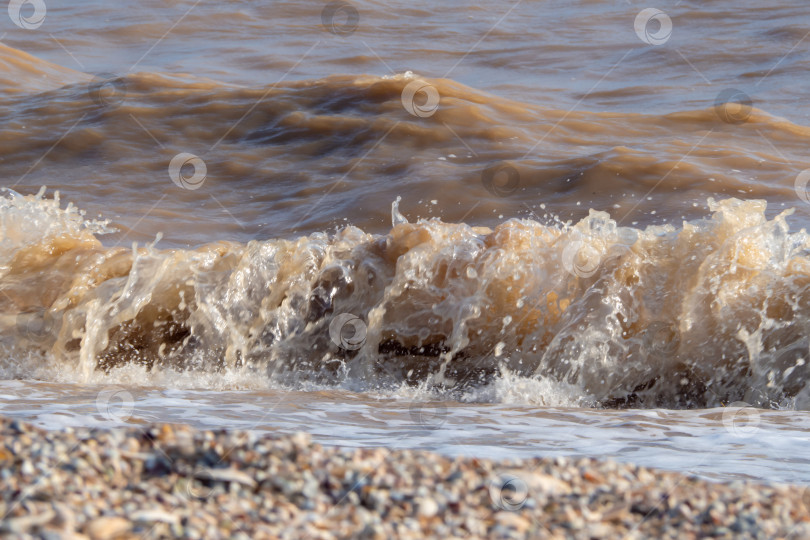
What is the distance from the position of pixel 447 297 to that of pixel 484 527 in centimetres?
279

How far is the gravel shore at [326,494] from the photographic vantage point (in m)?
2.38

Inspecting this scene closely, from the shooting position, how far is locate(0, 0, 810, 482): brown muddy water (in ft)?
14.0

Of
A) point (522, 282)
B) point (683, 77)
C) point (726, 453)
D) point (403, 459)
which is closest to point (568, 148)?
point (683, 77)

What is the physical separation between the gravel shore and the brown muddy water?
356 mm

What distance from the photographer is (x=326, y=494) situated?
2.59 metres

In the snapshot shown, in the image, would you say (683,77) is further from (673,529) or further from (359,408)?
(673,529)

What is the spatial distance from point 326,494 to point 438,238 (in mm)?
3017

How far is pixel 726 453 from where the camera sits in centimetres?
325

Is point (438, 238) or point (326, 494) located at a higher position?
point (438, 238)

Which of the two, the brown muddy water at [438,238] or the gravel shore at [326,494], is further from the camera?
the brown muddy water at [438,238]

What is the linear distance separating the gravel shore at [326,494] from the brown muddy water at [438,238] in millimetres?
356

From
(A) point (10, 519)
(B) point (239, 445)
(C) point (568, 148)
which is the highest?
(C) point (568, 148)

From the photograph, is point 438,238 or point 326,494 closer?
point 326,494

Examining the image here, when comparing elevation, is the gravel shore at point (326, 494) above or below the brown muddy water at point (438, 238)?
below
